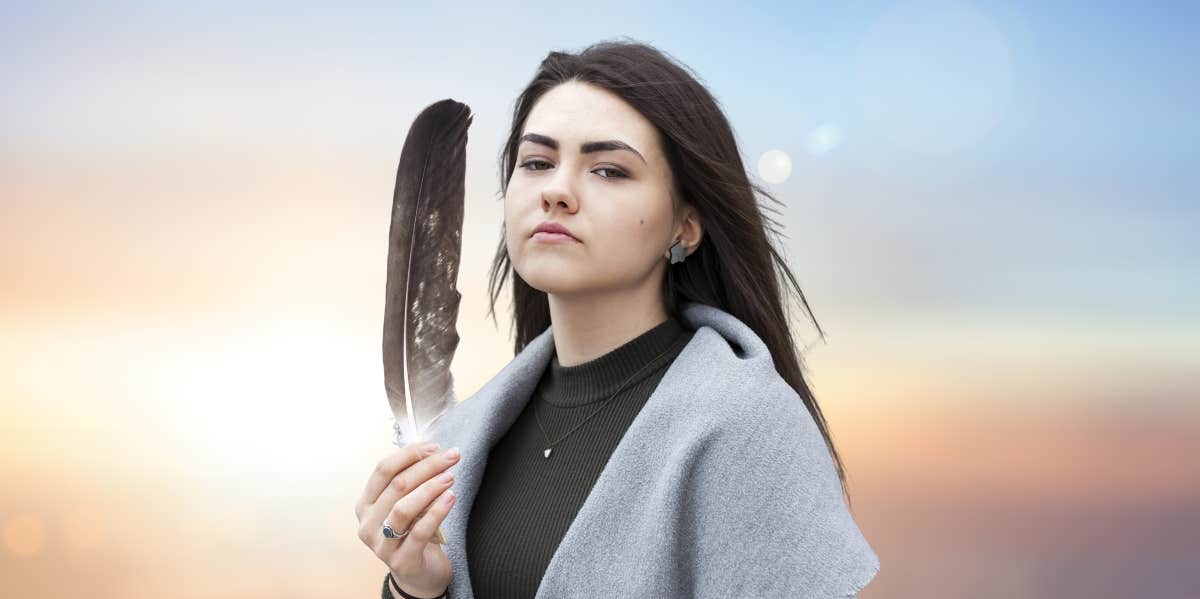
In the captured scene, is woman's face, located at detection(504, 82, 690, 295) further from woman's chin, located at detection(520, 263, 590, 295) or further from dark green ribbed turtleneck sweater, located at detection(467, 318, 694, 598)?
dark green ribbed turtleneck sweater, located at detection(467, 318, 694, 598)

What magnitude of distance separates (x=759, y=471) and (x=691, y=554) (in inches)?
10.5

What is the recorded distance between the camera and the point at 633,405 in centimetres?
296

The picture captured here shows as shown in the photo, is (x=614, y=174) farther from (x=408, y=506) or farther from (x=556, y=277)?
(x=408, y=506)

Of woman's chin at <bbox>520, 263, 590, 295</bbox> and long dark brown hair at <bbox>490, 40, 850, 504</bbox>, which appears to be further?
long dark brown hair at <bbox>490, 40, 850, 504</bbox>

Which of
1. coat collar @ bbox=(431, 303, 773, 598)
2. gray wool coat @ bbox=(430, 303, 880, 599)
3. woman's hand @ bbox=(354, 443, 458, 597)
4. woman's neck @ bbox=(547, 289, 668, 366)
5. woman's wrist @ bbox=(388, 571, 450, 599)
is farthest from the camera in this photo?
woman's neck @ bbox=(547, 289, 668, 366)

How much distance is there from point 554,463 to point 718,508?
589mm

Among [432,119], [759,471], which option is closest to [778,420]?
[759,471]

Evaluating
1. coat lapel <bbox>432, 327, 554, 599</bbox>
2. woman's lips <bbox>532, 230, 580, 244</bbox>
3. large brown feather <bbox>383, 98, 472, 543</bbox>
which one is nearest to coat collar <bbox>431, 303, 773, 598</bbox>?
coat lapel <bbox>432, 327, 554, 599</bbox>

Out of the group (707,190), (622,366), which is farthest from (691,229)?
(622,366)

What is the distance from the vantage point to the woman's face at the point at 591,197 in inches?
112

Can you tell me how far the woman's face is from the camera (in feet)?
9.32

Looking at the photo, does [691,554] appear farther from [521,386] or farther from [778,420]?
[521,386]

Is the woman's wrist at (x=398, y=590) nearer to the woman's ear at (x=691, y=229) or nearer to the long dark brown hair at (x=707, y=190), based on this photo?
the long dark brown hair at (x=707, y=190)

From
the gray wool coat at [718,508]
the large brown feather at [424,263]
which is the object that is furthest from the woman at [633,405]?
the large brown feather at [424,263]
